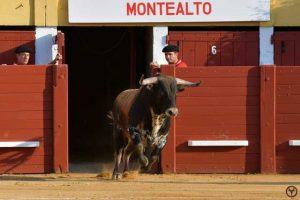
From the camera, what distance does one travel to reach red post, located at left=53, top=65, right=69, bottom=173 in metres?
12.0

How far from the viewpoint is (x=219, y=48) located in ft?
45.2

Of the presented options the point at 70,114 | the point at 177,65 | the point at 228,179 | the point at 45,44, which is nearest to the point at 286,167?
the point at 228,179

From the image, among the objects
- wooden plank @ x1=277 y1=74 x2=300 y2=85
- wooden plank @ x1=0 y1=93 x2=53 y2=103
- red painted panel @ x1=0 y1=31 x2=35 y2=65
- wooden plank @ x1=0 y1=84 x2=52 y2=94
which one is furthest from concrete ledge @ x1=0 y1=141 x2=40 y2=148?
wooden plank @ x1=277 y1=74 x2=300 y2=85

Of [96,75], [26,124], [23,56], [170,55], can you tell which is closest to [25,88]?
[26,124]

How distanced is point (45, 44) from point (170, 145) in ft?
8.47

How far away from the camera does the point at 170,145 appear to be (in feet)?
39.7

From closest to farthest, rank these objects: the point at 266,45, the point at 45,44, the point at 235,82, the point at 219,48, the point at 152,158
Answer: the point at 152,158
the point at 235,82
the point at 45,44
the point at 266,45
the point at 219,48

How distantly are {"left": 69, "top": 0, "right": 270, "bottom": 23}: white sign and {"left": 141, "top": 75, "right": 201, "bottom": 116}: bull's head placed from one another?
3217mm

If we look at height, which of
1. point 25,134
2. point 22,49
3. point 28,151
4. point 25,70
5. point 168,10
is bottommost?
point 28,151

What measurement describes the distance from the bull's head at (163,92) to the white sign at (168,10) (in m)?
3.22

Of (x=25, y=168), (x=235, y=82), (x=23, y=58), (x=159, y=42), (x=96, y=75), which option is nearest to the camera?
(x=25, y=168)

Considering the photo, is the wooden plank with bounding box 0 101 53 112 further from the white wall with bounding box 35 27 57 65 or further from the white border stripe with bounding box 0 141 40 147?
the white wall with bounding box 35 27 57 65

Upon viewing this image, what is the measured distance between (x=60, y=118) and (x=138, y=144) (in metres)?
2.12

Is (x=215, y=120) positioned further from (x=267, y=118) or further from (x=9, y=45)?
(x=9, y=45)
